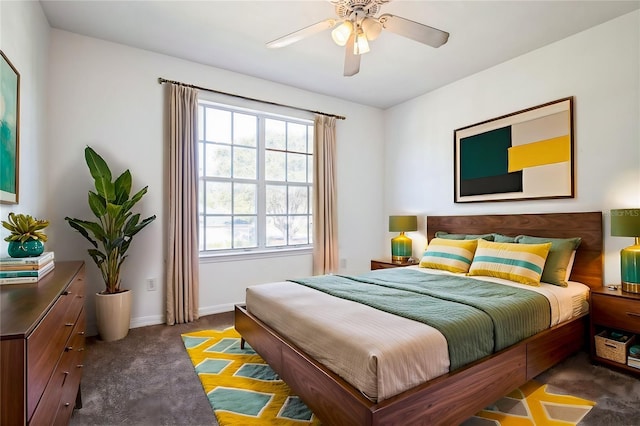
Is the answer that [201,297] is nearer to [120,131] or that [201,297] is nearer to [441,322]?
[120,131]

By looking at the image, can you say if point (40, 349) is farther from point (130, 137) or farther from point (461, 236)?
point (461, 236)

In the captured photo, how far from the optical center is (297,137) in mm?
4465

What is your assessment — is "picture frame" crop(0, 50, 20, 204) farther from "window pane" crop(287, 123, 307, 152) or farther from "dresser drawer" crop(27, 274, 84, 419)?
"window pane" crop(287, 123, 307, 152)

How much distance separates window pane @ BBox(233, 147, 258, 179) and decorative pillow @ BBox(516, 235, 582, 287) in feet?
10.7

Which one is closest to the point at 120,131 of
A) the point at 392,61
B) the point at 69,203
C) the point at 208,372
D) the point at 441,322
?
the point at 69,203

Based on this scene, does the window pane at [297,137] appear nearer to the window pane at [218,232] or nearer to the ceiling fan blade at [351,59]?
the window pane at [218,232]

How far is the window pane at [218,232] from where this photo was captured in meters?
3.82

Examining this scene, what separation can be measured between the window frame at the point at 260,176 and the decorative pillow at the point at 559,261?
272 centimetres

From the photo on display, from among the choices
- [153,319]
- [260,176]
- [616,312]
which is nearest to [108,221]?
[153,319]

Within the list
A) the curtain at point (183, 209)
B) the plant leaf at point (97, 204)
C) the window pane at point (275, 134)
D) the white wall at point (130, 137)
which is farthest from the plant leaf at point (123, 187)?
the window pane at point (275, 134)

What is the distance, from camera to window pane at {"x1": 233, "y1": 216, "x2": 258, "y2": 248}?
400cm

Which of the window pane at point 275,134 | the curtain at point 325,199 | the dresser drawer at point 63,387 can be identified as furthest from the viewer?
the curtain at point 325,199

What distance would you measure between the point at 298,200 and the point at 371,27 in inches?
102

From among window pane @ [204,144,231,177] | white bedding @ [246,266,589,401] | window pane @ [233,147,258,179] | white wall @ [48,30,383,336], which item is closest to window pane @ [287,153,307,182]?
window pane @ [233,147,258,179]
